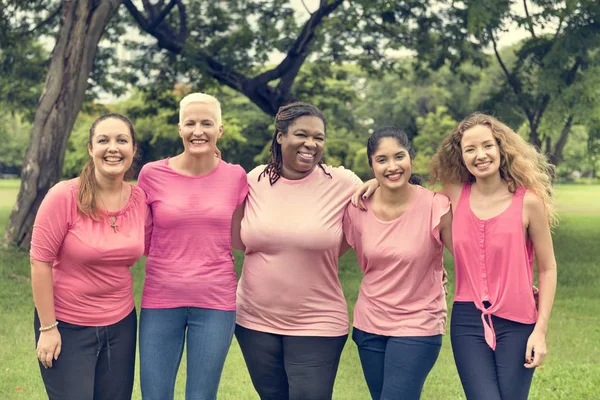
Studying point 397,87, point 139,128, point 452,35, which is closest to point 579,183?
point 397,87

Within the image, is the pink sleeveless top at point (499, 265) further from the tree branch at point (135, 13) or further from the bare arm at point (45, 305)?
the tree branch at point (135, 13)

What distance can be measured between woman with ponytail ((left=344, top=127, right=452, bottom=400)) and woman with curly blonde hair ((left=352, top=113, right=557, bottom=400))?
0.39ft

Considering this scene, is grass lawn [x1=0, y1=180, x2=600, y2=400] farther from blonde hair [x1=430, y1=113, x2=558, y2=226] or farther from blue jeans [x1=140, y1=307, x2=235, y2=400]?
blonde hair [x1=430, y1=113, x2=558, y2=226]

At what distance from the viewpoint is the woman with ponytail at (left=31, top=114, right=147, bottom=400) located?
3.85 metres

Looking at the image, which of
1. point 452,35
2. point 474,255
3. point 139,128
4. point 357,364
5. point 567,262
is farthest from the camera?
point 139,128

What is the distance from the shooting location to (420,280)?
406 cm

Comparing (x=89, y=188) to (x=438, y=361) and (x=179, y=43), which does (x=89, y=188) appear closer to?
(x=438, y=361)

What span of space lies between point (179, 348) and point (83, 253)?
27.5 inches

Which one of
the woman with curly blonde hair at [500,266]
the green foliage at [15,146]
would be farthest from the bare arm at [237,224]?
the green foliage at [15,146]

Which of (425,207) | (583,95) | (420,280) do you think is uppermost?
(583,95)

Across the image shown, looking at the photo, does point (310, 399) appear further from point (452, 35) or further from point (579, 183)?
point (579, 183)

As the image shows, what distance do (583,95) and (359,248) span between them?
1235 cm

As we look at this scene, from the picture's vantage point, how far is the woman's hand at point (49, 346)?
151 inches

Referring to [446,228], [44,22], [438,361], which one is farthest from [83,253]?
[44,22]
